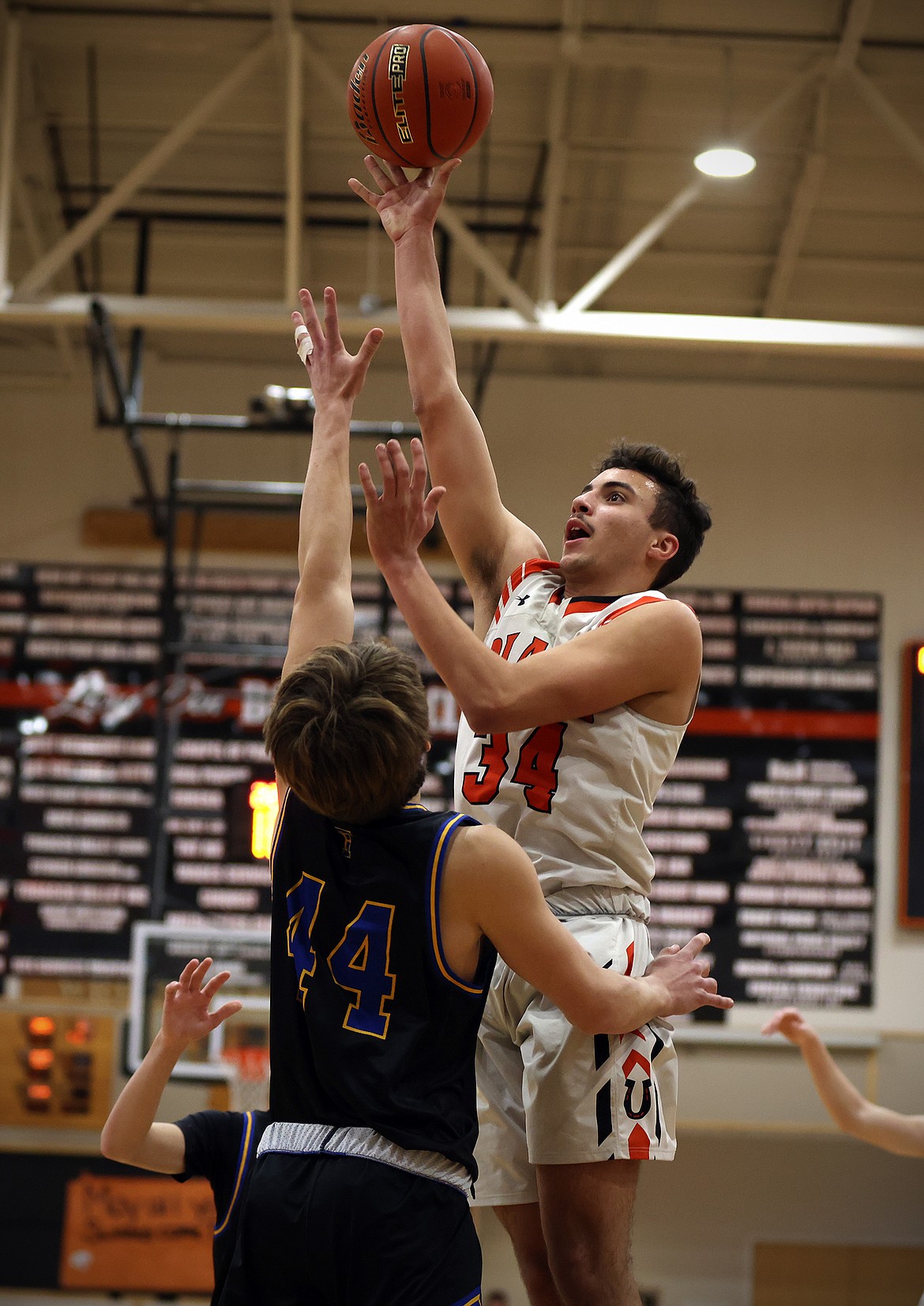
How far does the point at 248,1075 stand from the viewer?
277 inches

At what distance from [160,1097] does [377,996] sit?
0.44 m

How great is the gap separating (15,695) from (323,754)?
23.7ft

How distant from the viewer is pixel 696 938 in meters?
2.39

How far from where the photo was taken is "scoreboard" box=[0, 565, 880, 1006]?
858 cm

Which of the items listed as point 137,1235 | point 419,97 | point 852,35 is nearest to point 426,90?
point 419,97

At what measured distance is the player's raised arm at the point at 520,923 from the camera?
196 centimetres

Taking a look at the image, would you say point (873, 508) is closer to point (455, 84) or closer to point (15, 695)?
point (15, 695)

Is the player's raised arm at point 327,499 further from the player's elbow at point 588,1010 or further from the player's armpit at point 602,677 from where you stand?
the player's elbow at point 588,1010

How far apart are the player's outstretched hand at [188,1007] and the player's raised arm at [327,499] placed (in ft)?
1.70

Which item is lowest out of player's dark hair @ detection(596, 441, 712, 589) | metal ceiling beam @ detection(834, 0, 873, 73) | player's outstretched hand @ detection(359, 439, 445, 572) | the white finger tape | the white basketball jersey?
the white basketball jersey

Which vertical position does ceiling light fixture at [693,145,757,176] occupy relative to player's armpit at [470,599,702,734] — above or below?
above

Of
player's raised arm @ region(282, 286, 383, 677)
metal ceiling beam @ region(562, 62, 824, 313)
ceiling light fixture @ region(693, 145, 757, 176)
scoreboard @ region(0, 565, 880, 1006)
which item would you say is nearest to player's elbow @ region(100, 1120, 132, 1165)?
player's raised arm @ region(282, 286, 383, 677)

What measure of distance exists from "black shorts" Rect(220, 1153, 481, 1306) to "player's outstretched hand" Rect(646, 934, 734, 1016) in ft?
1.64

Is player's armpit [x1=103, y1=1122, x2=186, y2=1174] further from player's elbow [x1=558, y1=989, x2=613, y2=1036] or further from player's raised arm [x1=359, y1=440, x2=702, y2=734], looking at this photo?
player's raised arm [x1=359, y1=440, x2=702, y2=734]
